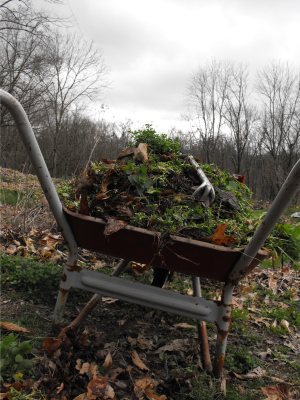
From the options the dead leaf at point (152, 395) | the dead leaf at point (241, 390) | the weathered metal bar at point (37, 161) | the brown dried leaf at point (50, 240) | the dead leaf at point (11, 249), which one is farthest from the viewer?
the brown dried leaf at point (50, 240)

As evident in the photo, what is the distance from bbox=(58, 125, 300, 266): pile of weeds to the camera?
1.62 m

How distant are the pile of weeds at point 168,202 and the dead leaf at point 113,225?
0.7 inches

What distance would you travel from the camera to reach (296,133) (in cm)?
2494

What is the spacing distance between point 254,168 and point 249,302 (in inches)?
1232

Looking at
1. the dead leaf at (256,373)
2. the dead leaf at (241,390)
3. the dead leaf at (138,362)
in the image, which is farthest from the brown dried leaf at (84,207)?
the dead leaf at (256,373)

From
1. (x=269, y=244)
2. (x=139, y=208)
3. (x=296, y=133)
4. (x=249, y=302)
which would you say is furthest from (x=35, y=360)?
(x=296, y=133)

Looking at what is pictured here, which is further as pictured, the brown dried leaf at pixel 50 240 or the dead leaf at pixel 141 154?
the brown dried leaf at pixel 50 240

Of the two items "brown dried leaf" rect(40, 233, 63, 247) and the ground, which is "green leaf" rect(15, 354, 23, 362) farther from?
"brown dried leaf" rect(40, 233, 63, 247)

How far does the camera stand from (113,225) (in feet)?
4.91

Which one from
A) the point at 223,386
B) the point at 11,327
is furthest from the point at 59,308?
the point at 223,386

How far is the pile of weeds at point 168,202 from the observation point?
1619 mm

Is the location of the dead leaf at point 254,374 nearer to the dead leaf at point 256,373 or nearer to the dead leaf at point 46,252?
the dead leaf at point 256,373

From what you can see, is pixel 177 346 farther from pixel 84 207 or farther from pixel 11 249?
pixel 11 249

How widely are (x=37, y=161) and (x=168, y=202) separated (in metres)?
0.79
